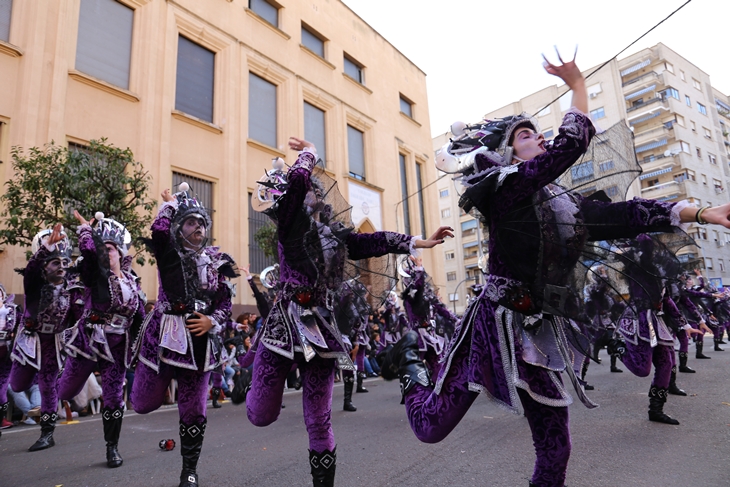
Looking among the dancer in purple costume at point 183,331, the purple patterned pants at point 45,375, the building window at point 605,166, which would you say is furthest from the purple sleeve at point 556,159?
the purple patterned pants at point 45,375

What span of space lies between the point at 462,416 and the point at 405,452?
2.36 m

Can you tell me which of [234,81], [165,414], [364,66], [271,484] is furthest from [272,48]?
[271,484]

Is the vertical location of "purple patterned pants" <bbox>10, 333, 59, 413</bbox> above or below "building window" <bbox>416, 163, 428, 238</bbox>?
below

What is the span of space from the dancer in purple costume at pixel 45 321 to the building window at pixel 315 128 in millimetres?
13793

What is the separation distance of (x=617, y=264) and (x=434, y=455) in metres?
2.57

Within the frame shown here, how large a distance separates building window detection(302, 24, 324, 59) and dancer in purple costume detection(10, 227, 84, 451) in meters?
16.2

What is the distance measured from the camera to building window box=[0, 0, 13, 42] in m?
10.8

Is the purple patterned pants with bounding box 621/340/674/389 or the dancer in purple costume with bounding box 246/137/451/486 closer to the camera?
the dancer in purple costume with bounding box 246/137/451/486

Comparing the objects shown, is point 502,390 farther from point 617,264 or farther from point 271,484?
point 271,484

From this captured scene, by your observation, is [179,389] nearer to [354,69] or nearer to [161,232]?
[161,232]

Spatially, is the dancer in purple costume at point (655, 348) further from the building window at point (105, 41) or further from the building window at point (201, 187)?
the building window at point (105, 41)

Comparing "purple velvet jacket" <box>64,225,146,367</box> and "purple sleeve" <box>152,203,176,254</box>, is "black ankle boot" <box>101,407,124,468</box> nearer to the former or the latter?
"purple velvet jacket" <box>64,225,146,367</box>

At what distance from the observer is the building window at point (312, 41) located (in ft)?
64.5

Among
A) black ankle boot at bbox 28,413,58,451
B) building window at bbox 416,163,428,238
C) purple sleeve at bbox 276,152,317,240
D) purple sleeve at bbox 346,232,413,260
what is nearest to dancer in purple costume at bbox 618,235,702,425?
purple sleeve at bbox 346,232,413,260
